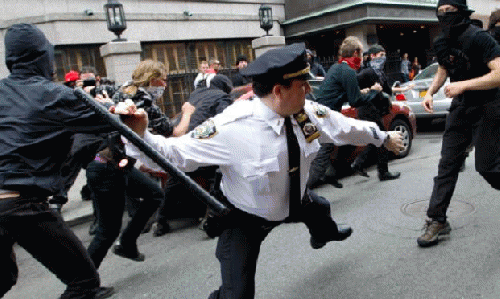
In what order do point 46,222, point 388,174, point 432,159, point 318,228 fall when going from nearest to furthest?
point 46,222
point 318,228
point 388,174
point 432,159

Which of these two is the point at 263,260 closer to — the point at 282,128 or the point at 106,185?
the point at 106,185

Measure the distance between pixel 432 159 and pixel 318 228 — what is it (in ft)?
15.5

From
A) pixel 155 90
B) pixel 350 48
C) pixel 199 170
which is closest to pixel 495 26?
pixel 350 48

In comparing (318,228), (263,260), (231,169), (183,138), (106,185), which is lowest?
Answer: (263,260)

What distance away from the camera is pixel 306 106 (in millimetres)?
2725

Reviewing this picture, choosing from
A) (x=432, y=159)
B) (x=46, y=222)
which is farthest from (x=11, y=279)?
(x=432, y=159)

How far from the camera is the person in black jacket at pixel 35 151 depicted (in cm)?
248

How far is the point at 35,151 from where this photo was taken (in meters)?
2.54

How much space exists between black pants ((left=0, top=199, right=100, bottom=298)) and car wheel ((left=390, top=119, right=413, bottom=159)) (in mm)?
6017

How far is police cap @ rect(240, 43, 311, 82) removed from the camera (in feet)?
7.61

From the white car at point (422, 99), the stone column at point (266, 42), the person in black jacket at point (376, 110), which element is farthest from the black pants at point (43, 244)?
the stone column at point (266, 42)

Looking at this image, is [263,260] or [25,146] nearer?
[25,146]

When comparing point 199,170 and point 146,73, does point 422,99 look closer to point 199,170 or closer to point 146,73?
point 199,170

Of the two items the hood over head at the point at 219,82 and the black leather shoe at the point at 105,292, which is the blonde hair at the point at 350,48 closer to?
the hood over head at the point at 219,82
